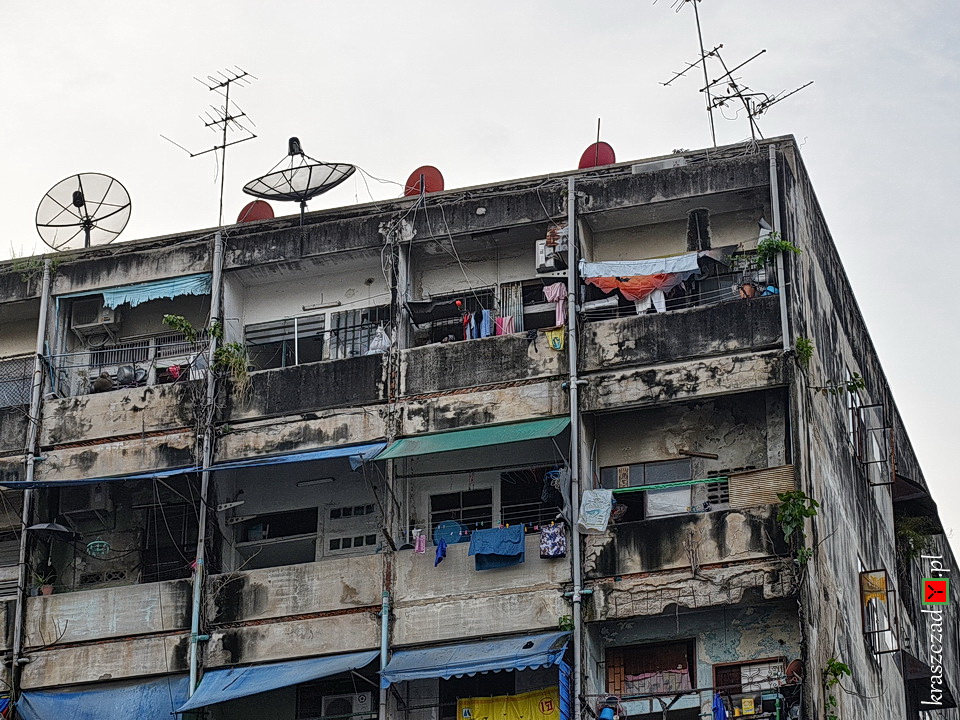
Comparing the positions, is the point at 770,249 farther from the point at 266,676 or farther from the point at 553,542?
the point at 266,676

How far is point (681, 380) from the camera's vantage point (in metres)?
21.8

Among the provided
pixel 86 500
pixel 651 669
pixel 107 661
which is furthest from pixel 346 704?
pixel 86 500

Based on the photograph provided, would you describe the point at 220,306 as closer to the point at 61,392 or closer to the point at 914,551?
the point at 61,392

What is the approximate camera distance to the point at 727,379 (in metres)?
21.6

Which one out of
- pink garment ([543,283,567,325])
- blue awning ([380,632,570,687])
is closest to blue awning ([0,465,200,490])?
blue awning ([380,632,570,687])

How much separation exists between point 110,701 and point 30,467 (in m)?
3.73

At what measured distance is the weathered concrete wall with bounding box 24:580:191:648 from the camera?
22953mm

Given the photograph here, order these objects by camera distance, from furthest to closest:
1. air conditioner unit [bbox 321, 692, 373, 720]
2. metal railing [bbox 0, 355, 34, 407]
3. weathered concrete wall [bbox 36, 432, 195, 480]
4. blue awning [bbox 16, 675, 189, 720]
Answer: metal railing [bbox 0, 355, 34, 407] → weathered concrete wall [bbox 36, 432, 195, 480] → air conditioner unit [bbox 321, 692, 373, 720] → blue awning [bbox 16, 675, 189, 720]

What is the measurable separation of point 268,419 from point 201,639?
3.21 meters

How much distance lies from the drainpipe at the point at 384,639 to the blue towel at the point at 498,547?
128 cm

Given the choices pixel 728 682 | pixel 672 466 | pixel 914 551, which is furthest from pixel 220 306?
pixel 914 551

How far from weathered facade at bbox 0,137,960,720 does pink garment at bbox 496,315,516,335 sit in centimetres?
5

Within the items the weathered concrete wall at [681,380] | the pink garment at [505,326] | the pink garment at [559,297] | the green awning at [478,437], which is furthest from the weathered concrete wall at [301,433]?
the weathered concrete wall at [681,380]

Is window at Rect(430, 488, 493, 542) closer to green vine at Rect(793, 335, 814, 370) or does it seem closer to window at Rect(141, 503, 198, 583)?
window at Rect(141, 503, 198, 583)
